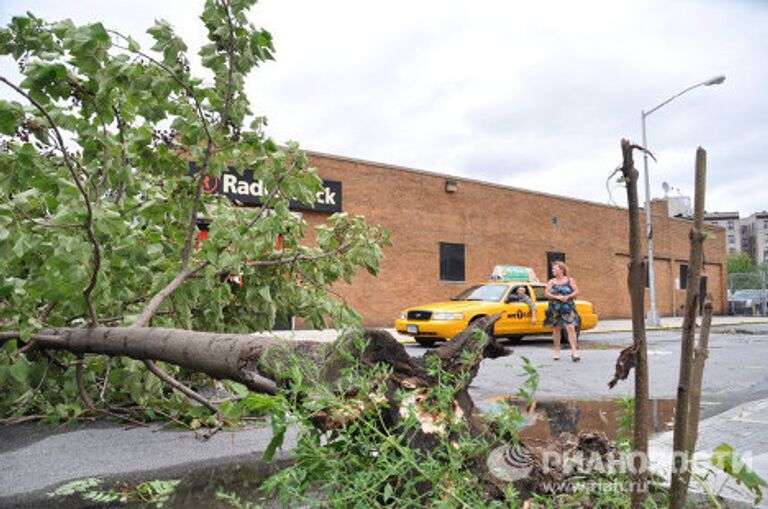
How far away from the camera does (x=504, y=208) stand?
82.5ft

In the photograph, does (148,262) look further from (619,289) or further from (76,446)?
(619,289)

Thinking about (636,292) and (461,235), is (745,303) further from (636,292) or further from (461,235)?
(636,292)

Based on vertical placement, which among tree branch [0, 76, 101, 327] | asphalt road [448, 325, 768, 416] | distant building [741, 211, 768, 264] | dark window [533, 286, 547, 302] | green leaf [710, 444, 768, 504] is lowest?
asphalt road [448, 325, 768, 416]

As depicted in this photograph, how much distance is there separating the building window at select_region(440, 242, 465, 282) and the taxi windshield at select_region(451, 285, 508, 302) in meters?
7.69

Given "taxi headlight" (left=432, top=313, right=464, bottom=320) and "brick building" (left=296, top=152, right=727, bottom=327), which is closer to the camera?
"taxi headlight" (left=432, top=313, right=464, bottom=320)

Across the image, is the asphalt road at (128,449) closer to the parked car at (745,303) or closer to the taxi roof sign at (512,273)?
the taxi roof sign at (512,273)

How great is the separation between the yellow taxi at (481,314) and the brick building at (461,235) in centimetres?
378

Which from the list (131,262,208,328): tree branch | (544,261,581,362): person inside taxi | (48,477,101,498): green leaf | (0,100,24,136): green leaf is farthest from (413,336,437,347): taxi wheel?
(0,100,24,136): green leaf

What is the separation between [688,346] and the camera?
3.86 feet

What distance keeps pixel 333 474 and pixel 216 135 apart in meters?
2.67

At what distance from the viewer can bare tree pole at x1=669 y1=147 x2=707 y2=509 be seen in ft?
3.59

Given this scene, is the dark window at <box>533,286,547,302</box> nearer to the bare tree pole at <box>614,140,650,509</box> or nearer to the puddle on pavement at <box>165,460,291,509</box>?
the puddle on pavement at <box>165,460,291,509</box>

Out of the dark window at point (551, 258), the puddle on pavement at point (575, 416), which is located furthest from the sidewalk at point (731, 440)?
the dark window at point (551, 258)

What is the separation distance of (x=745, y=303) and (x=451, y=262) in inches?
997
